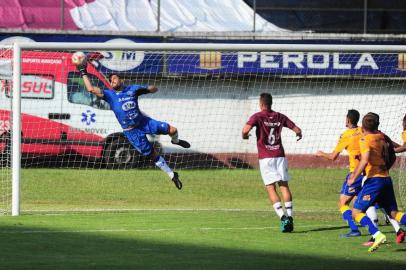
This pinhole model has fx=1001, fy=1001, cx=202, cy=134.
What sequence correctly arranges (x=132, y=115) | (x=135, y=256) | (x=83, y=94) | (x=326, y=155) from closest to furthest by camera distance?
1. (x=135, y=256)
2. (x=326, y=155)
3. (x=132, y=115)
4. (x=83, y=94)

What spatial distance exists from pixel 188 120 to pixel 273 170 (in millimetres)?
11042

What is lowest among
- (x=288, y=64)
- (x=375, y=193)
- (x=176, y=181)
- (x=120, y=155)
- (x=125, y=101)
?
(x=120, y=155)

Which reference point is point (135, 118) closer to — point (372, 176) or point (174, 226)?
point (174, 226)

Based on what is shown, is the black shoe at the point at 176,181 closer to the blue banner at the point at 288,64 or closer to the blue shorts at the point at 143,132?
the blue shorts at the point at 143,132

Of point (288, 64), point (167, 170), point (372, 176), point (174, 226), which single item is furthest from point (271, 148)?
point (288, 64)

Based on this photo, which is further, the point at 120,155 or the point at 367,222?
the point at 120,155

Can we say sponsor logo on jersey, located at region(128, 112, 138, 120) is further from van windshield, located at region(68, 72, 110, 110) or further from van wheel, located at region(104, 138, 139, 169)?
van windshield, located at region(68, 72, 110, 110)

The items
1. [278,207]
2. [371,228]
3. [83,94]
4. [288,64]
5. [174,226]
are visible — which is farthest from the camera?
[288,64]

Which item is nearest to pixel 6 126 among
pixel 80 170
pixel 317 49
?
pixel 80 170

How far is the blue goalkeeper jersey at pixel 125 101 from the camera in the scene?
17.9m

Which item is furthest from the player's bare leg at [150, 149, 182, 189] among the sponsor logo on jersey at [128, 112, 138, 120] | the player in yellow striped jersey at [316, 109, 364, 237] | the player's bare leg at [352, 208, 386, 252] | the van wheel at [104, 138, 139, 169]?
the player's bare leg at [352, 208, 386, 252]

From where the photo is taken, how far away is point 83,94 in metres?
25.5

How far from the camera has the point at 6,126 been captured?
22.2 meters

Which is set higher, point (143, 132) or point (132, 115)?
point (132, 115)
